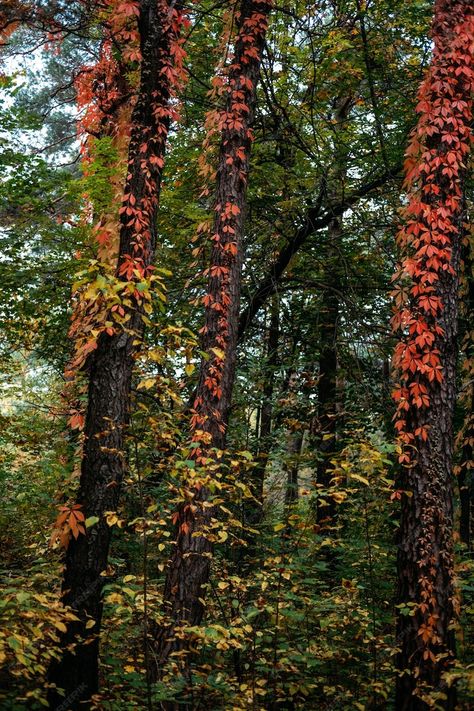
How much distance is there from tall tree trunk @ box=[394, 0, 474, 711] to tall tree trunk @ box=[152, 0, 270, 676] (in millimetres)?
1762

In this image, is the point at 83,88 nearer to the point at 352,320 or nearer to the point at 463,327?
the point at 352,320

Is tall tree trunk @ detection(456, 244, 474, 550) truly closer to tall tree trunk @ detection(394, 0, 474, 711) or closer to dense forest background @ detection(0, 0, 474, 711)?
dense forest background @ detection(0, 0, 474, 711)

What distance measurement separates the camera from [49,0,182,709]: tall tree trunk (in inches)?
184

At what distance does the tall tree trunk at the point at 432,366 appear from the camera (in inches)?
193

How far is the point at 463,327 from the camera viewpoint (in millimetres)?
9273

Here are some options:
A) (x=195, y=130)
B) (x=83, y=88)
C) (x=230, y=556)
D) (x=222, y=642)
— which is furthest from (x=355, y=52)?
(x=222, y=642)

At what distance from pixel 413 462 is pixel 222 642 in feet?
6.98

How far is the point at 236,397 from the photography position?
32.8 ft

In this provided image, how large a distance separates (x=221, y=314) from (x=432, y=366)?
2.22 m

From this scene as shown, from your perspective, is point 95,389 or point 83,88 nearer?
point 95,389

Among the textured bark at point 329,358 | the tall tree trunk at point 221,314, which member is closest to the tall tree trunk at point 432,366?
the tall tree trunk at point 221,314

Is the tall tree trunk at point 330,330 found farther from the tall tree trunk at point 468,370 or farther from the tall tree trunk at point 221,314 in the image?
the tall tree trunk at point 221,314

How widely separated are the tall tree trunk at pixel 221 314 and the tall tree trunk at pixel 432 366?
1.76 metres

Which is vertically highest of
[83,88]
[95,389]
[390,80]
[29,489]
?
[83,88]
